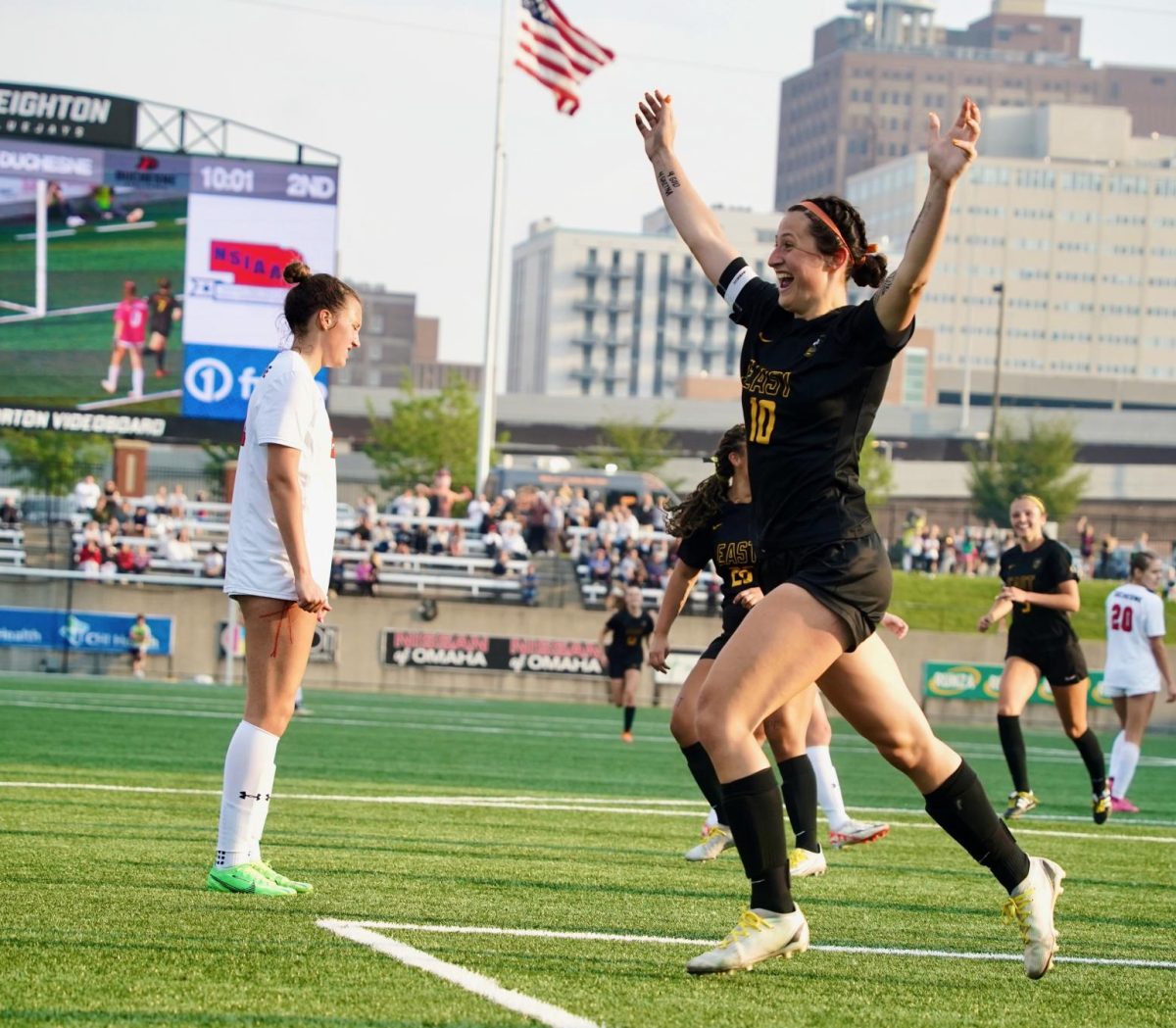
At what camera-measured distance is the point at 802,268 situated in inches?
204

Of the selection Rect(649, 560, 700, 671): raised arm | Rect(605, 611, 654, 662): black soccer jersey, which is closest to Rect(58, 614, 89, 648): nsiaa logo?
Rect(605, 611, 654, 662): black soccer jersey

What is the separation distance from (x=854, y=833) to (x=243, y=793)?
4.13 meters

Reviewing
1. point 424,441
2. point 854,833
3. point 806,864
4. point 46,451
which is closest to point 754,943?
point 806,864

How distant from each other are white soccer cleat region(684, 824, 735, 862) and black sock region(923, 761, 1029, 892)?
3033 millimetres

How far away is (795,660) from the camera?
195 inches

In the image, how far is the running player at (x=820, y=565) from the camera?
4945 millimetres

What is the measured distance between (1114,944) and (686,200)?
2988mm

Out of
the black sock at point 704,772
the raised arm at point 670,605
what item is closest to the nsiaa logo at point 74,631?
the raised arm at point 670,605

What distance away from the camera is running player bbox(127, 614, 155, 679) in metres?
29.6

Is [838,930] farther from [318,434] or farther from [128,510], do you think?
[128,510]

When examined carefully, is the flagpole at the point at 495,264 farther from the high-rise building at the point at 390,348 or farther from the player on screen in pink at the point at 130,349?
the high-rise building at the point at 390,348

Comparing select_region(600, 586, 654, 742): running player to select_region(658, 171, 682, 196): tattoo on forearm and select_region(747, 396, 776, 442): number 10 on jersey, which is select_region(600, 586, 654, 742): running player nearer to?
select_region(658, 171, 682, 196): tattoo on forearm

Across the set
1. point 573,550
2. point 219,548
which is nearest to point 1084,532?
point 573,550

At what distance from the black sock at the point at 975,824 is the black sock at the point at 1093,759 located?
6824 mm
